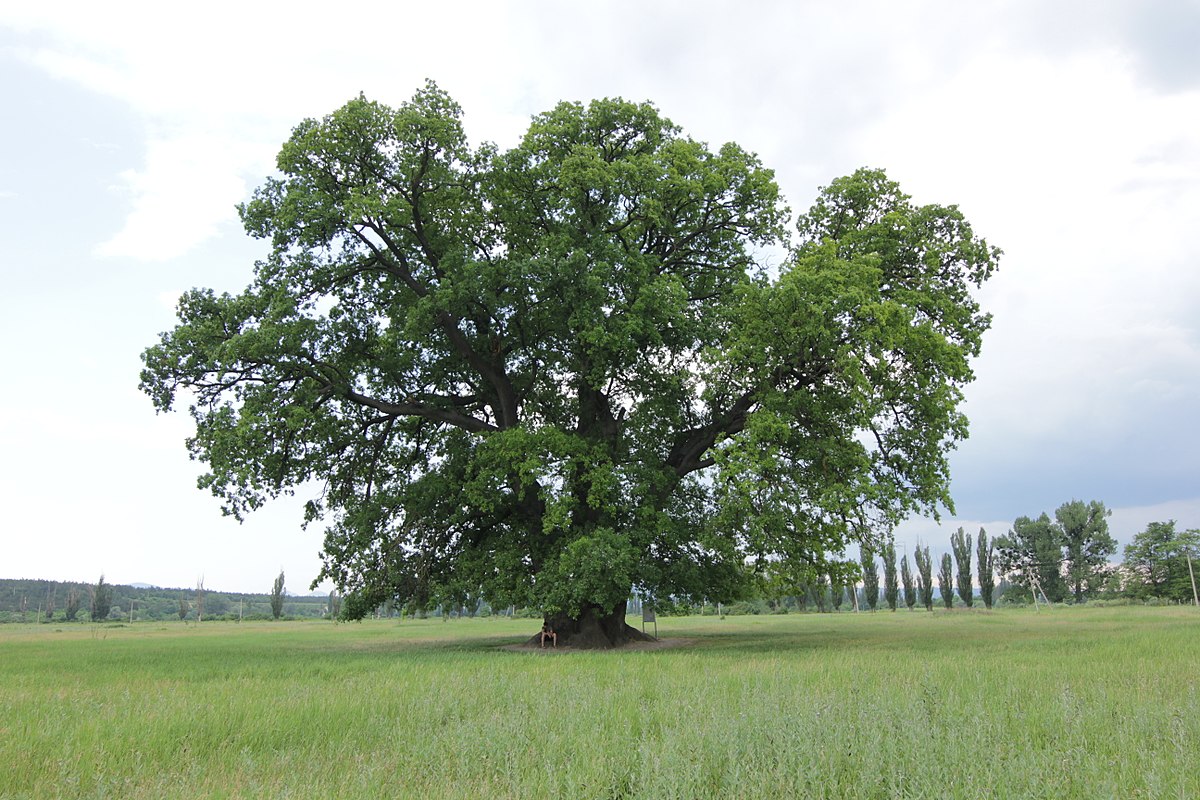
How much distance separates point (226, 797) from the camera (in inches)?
202

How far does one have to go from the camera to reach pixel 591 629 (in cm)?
2358

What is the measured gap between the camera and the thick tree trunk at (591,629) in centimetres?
2329

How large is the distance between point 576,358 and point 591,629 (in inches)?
343

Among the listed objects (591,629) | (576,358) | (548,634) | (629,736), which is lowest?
(548,634)

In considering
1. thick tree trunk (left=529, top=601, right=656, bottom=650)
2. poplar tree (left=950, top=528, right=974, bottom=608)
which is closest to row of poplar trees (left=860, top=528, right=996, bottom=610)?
poplar tree (left=950, top=528, right=974, bottom=608)

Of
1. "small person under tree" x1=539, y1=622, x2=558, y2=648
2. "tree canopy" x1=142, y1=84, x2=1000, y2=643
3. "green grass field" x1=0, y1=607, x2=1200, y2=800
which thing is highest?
"tree canopy" x1=142, y1=84, x2=1000, y2=643

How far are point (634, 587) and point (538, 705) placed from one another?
14.6m

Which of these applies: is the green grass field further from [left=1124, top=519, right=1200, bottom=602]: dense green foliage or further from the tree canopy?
[left=1124, top=519, right=1200, bottom=602]: dense green foliage

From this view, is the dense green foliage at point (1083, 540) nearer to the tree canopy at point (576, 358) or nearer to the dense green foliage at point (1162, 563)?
the dense green foliage at point (1162, 563)

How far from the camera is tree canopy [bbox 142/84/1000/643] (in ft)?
65.3

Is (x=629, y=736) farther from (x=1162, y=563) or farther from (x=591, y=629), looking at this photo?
(x=1162, y=563)

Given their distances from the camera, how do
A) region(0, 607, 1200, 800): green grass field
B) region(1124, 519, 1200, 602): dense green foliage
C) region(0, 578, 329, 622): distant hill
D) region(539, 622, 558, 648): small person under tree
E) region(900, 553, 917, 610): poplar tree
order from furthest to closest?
region(0, 578, 329, 622): distant hill < region(900, 553, 917, 610): poplar tree < region(1124, 519, 1200, 602): dense green foliage < region(539, 622, 558, 648): small person under tree < region(0, 607, 1200, 800): green grass field

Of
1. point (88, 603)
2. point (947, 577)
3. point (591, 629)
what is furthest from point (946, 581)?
point (88, 603)

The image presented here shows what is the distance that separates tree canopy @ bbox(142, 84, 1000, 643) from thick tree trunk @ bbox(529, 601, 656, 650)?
13 centimetres
